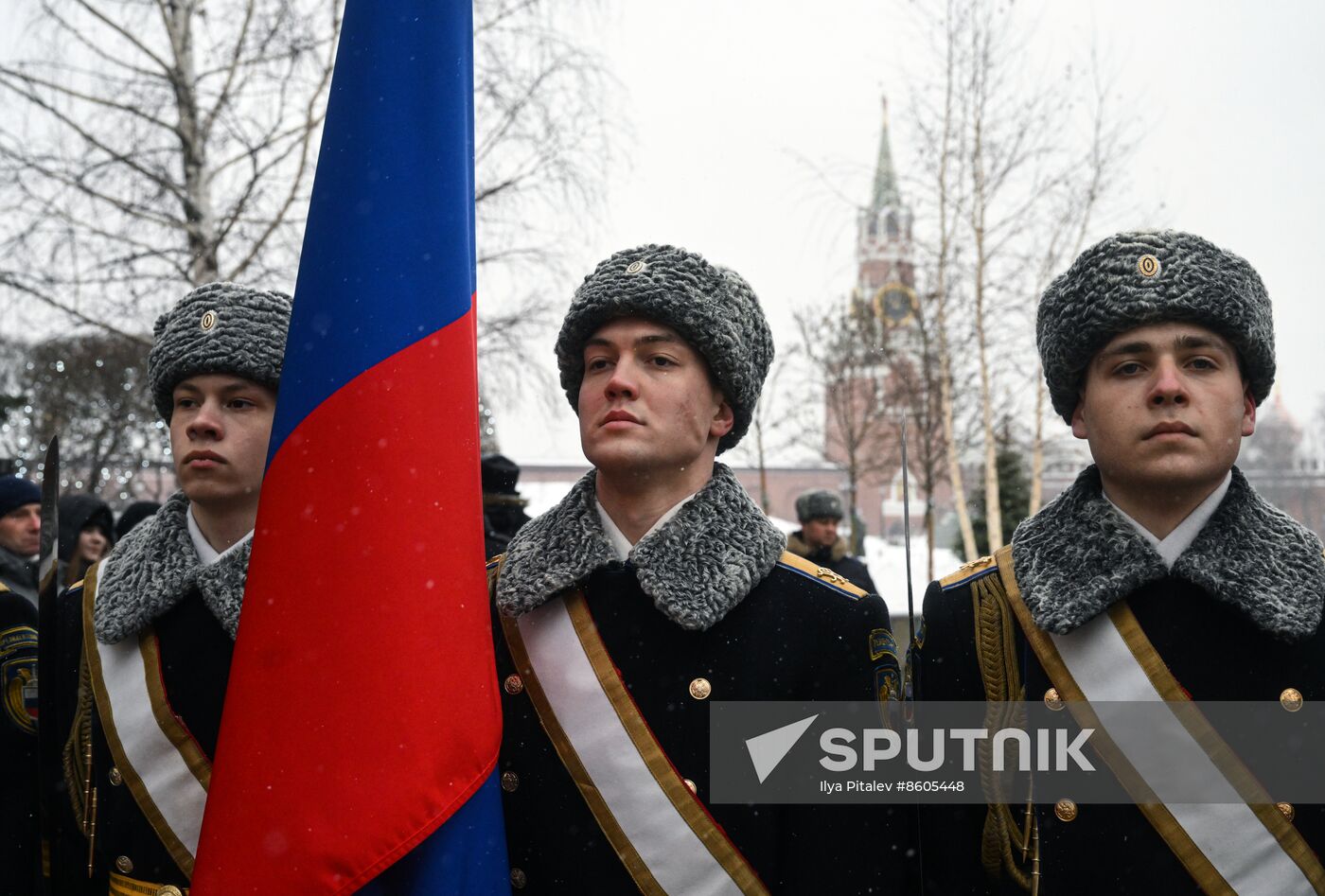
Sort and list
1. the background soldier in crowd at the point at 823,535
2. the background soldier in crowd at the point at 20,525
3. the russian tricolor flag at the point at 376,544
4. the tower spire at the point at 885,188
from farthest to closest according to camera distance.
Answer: the tower spire at the point at 885,188 < the background soldier in crowd at the point at 823,535 < the background soldier in crowd at the point at 20,525 < the russian tricolor flag at the point at 376,544

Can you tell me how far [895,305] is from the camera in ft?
55.1

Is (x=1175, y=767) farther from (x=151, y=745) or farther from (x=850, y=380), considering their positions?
(x=850, y=380)

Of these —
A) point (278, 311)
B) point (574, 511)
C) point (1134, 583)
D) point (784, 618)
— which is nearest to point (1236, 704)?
point (1134, 583)

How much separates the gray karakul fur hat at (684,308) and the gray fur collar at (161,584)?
875mm

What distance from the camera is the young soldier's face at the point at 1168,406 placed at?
7.29ft

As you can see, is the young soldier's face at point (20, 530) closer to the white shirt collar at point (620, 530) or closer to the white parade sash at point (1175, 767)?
the white shirt collar at point (620, 530)

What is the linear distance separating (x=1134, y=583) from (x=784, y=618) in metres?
0.69

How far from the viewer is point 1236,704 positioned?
2.21 metres

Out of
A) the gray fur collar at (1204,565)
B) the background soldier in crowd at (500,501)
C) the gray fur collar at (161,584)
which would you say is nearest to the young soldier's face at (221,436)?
the gray fur collar at (161,584)

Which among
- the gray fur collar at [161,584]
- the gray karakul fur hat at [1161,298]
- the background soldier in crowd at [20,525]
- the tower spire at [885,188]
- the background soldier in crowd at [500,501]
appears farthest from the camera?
the tower spire at [885,188]

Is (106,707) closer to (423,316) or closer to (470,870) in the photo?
(470,870)

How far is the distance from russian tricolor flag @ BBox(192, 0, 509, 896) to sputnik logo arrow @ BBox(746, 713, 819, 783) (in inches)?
20.8

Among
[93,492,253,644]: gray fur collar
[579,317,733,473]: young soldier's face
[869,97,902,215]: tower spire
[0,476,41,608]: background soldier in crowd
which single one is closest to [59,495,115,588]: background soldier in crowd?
[0,476,41,608]: background soldier in crowd

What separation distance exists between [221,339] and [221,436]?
226 millimetres
